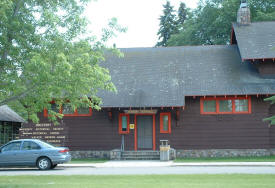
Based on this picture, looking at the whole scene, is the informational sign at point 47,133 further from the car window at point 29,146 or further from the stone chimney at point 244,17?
the stone chimney at point 244,17

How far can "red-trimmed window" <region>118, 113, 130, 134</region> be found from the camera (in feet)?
77.2

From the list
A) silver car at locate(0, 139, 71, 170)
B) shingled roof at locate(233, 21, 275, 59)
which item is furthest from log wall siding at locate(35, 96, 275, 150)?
silver car at locate(0, 139, 71, 170)

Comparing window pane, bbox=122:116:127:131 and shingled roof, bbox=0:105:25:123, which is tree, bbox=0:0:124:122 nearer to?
window pane, bbox=122:116:127:131

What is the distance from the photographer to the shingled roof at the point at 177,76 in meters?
22.4

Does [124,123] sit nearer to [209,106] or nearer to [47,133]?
[47,133]

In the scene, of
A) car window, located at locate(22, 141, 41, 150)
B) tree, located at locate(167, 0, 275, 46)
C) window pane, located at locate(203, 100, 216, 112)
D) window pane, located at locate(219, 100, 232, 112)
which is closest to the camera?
car window, located at locate(22, 141, 41, 150)

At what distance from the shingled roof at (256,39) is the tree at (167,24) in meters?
25.8

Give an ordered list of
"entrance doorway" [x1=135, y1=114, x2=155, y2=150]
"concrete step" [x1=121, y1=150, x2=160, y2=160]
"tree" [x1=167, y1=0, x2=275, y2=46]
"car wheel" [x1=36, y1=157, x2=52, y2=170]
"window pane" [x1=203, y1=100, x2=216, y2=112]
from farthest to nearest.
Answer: "tree" [x1=167, y1=0, x2=275, y2=46], "entrance doorway" [x1=135, y1=114, x2=155, y2=150], "window pane" [x1=203, y1=100, x2=216, y2=112], "concrete step" [x1=121, y1=150, x2=160, y2=160], "car wheel" [x1=36, y1=157, x2=52, y2=170]

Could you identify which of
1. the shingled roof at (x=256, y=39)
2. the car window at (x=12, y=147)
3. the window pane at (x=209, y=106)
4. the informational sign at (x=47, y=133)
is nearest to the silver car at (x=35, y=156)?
the car window at (x=12, y=147)

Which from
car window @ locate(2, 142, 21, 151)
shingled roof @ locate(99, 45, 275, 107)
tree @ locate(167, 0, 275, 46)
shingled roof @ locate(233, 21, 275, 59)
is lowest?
car window @ locate(2, 142, 21, 151)

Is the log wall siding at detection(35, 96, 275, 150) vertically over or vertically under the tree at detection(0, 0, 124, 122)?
under

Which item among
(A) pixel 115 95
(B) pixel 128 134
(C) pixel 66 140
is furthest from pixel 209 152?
(C) pixel 66 140

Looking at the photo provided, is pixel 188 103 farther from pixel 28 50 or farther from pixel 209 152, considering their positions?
pixel 28 50

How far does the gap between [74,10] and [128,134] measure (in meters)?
11.3
